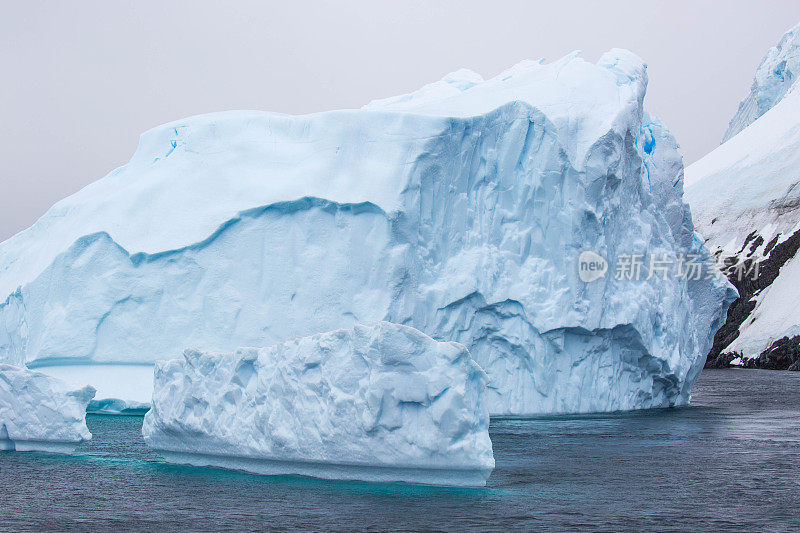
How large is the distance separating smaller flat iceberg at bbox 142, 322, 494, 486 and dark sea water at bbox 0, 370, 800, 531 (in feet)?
0.80

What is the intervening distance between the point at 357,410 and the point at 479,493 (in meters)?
1.37

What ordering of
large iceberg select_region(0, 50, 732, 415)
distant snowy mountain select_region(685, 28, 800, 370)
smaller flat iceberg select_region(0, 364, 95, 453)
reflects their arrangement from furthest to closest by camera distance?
distant snowy mountain select_region(685, 28, 800, 370)
large iceberg select_region(0, 50, 732, 415)
smaller flat iceberg select_region(0, 364, 95, 453)

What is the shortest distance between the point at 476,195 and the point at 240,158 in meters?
4.28

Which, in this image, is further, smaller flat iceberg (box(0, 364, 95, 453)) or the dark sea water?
smaller flat iceberg (box(0, 364, 95, 453))

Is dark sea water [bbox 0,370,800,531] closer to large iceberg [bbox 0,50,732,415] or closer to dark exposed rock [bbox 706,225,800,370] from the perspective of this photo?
large iceberg [bbox 0,50,732,415]

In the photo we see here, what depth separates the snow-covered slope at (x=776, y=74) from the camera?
2822 inches

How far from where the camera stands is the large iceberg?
15.1 m

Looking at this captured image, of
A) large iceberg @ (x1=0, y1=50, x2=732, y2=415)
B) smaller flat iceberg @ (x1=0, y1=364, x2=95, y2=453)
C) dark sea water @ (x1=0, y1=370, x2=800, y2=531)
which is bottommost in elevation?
dark sea water @ (x1=0, y1=370, x2=800, y2=531)

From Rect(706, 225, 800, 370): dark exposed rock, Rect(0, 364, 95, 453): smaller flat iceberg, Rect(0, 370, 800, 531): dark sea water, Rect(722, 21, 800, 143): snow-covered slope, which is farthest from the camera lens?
Rect(722, 21, 800, 143): snow-covered slope

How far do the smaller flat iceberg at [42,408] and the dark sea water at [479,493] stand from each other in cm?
28

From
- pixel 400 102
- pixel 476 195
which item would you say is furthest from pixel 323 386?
pixel 400 102

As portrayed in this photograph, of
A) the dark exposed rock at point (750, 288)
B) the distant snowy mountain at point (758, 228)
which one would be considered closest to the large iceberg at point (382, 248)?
the distant snowy mountain at point (758, 228)

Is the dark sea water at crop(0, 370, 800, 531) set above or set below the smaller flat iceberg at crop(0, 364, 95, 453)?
below

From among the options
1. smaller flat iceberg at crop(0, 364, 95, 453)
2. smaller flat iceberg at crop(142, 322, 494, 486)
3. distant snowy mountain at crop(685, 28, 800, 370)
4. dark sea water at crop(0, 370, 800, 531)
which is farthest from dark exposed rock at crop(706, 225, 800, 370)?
smaller flat iceberg at crop(142, 322, 494, 486)
